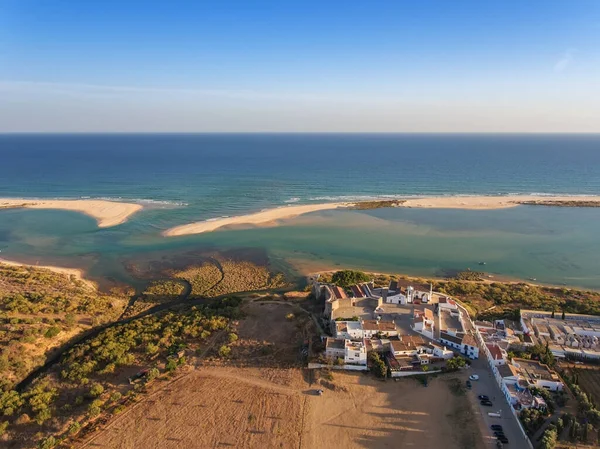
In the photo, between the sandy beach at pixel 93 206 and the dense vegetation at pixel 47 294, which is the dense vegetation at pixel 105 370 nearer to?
the dense vegetation at pixel 47 294

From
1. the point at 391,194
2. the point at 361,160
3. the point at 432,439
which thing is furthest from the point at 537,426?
the point at 361,160

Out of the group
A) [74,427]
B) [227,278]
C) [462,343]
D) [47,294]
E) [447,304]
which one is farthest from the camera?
[227,278]

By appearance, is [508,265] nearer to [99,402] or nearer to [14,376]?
[99,402]

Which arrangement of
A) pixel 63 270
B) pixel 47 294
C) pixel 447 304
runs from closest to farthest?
pixel 447 304, pixel 47 294, pixel 63 270

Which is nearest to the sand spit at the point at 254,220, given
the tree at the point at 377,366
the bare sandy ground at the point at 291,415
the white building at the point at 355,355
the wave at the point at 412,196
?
the wave at the point at 412,196

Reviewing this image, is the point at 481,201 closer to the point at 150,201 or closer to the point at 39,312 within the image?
the point at 150,201

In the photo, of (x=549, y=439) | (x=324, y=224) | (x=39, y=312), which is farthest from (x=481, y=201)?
(x=39, y=312)

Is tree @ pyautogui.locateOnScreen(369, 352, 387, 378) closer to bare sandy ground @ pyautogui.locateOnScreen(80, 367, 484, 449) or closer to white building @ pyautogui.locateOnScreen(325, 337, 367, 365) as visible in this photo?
bare sandy ground @ pyautogui.locateOnScreen(80, 367, 484, 449)
